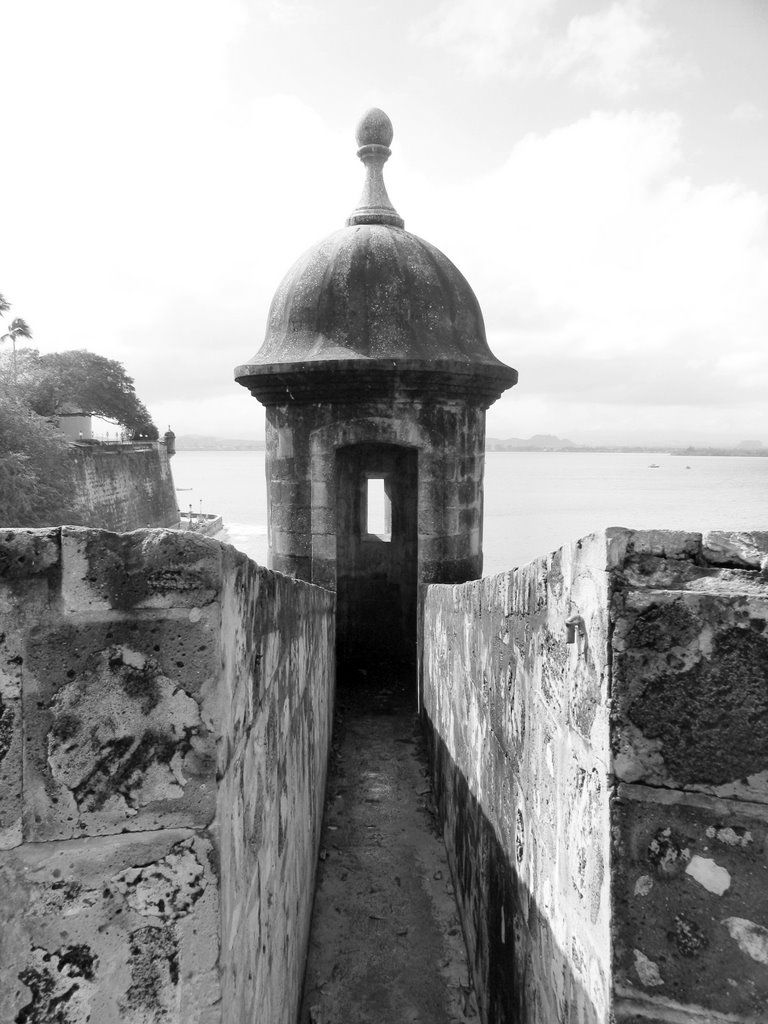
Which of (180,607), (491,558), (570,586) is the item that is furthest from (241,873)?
(491,558)

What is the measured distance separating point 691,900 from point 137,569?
1064 mm

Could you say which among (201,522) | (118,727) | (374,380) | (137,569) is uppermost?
(374,380)

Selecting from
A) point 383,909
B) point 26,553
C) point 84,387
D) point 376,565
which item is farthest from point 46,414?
point 26,553

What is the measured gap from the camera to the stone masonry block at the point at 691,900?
3.69 ft

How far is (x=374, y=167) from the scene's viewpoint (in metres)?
6.33

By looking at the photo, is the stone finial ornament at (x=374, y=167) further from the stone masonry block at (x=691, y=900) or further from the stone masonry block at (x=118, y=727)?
the stone masonry block at (x=691, y=900)

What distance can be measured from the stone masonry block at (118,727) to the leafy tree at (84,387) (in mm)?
35910

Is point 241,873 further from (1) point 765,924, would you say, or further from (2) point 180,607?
(1) point 765,924

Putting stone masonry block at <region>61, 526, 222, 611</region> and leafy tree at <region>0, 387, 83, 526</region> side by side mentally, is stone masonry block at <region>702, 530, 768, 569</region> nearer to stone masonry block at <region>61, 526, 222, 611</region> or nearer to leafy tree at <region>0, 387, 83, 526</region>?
stone masonry block at <region>61, 526, 222, 611</region>

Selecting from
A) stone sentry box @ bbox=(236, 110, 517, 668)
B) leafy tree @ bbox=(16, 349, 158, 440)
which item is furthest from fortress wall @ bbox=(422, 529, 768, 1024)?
leafy tree @ bbox=(16, 349, 158, 440)

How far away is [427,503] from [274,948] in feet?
13.6

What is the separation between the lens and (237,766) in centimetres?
134

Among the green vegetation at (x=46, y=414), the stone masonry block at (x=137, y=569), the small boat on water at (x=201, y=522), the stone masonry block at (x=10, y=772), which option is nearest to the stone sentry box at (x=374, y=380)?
the stone masonry block at (x=137, y=569)

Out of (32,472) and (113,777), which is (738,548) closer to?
(113,777)
